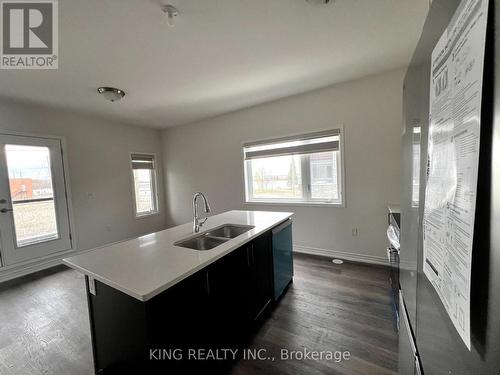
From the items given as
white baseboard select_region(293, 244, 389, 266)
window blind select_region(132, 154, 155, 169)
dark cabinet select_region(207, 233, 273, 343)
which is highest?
window blind select_region(132, 154, 155, 169)

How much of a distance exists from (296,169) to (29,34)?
3.35 m

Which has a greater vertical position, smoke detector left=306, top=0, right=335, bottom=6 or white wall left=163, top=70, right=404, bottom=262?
smoke detector left=306, top=0, right=335, bottom=6

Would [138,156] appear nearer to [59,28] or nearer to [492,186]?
[59,28]

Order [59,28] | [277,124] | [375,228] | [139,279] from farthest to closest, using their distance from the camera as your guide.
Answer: [277,124], [375,228], [59,28], [139,279]

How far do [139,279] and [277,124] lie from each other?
317 cm

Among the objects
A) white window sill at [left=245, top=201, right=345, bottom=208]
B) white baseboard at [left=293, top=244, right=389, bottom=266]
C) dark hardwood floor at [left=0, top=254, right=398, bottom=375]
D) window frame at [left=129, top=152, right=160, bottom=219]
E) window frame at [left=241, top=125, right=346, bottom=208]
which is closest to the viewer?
dark hardwood floor at [left=0, top=254, right=398, bottom=375]

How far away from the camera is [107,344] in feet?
4.31

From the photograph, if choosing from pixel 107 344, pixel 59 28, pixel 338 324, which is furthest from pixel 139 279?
pixel 59 28

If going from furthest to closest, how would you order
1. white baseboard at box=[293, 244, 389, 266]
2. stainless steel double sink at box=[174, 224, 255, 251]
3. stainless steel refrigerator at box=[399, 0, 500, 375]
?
white baseboard at box=[293, 244, 389, 266] < stainless steel double sink at box=[174, 224, 255, 251] < stainless steel refrigerator at box=[399, 0, 500, 375]

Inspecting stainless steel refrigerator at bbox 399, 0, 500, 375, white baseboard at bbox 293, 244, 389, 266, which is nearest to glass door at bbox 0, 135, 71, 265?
white baseboard at bbox 293, 244, 389, 266

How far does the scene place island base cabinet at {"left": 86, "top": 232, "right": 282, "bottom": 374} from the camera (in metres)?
1.10

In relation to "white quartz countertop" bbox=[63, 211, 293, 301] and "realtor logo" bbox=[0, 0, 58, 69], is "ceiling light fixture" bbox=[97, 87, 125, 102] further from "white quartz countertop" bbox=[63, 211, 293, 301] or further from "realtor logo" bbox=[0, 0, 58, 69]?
"white quartz countertop" bbox=[63, 211, 293, 301]

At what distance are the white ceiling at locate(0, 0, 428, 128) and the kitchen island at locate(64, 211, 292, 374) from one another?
5.73 feet

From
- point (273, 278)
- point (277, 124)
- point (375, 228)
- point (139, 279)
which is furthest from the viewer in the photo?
point (277, 124)
